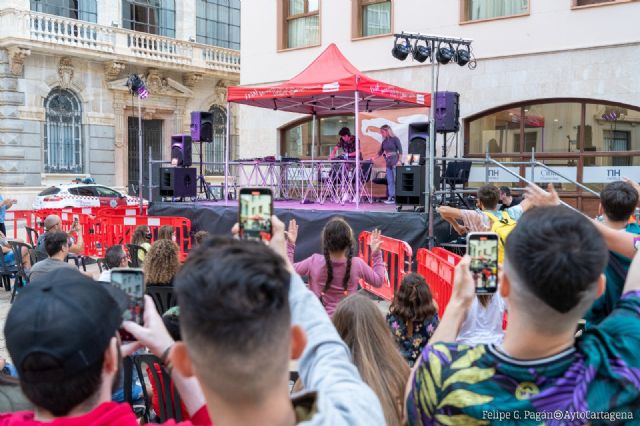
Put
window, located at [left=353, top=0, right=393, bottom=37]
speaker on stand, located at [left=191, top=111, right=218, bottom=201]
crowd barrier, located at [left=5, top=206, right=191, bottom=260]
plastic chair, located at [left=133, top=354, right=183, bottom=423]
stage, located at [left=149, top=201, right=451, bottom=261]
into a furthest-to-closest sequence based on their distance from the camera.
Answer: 1. window, located at [left=353, top=0, right=393, bottom=37]
2. speaker on stand, located at [left=191, top=111, right=218, bottom=201]
3. crowd barrier, located at [left=5, top=206, right=191, bottom=260]
4. stage, located at [left=149, top=201, right=451, bottom=261]
5. plastic chair, located at [left=133, top=354, right=183, bottom=423]

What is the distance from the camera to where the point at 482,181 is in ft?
51.7

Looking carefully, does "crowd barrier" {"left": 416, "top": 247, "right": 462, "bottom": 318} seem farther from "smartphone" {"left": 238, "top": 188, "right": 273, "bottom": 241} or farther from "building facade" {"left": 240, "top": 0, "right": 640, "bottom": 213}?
"building facade" {"left": 240, "top": 0, "right": 640, "bottom": 213}

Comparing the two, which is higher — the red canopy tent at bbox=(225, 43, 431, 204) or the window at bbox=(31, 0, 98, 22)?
the window at bbox=(31, 0, 98, 22)

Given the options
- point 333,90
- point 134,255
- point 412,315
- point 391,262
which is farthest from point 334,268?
point 333,90

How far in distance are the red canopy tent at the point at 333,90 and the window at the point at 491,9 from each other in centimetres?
306

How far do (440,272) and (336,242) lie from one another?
1.94m

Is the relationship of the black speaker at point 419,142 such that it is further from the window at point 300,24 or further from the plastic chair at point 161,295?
the plastic chair at point 161,295

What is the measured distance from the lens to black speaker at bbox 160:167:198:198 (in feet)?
48.6

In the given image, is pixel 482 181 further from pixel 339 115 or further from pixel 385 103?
pixel 339 115

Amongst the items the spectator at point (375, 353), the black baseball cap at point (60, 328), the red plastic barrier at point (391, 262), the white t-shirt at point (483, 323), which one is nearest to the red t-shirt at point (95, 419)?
the black baseball cap at point (60, 328)

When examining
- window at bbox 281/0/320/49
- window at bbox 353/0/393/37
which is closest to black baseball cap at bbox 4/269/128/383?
window at bbox 353/0/393/37

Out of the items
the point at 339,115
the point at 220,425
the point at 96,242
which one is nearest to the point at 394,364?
the point at 220,425

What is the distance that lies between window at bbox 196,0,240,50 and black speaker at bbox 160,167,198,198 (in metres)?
15.3

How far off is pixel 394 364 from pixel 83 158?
2360 cm
